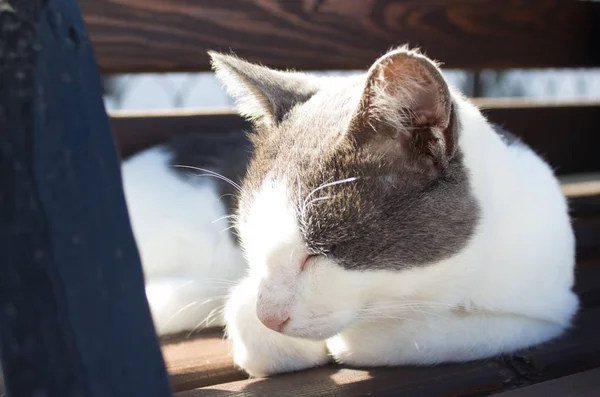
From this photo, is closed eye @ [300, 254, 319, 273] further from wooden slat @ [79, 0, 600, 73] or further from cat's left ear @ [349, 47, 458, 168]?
wooden slat @ [79, 0, 600, 73]

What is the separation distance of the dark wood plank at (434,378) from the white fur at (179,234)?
42 centimetres

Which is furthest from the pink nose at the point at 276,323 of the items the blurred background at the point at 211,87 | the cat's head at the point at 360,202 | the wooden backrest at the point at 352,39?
the blurred background at the point at 211,87

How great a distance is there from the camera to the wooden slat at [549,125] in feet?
6.19

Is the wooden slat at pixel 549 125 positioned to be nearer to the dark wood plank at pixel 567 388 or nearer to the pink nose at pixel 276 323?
the pink nose at pixel 276 323

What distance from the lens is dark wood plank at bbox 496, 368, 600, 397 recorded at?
857mm

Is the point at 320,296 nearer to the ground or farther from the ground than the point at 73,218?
nearer to the ground

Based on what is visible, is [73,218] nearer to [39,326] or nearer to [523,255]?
[39,326]

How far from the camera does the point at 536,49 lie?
7.31 ft

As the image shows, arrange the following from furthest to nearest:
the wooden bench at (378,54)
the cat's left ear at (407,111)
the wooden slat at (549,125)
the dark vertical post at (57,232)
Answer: the wooden slat at (549,125) < the wooden bench at (378,54) < the cat's left ear at (407,111) < the dark vertical post at (57,232)

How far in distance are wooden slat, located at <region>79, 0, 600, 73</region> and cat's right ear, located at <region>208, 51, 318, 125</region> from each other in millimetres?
608

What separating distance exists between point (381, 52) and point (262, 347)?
4.24ft

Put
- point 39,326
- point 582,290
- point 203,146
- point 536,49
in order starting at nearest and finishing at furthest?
point 39,326
point 582,290
point 203,146
point 536,49

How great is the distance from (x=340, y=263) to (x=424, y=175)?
0.67ft

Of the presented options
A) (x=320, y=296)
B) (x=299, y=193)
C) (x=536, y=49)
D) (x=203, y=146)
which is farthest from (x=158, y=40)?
(x=536, y=49)
